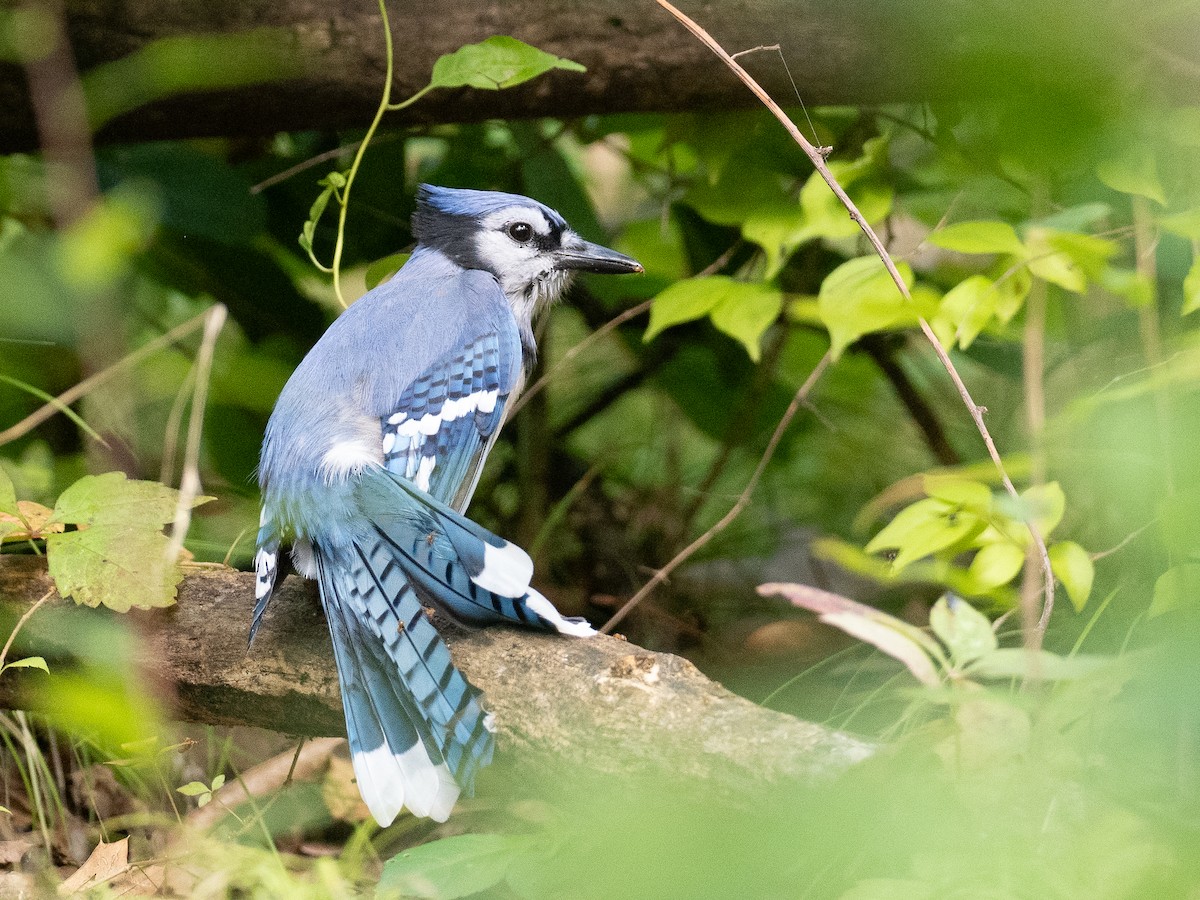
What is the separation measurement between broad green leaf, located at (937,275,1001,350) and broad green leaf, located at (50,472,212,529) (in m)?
1.09

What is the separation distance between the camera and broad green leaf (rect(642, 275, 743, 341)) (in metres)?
1.81

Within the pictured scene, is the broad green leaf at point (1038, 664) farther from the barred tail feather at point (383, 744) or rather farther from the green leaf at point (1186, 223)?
the green leaf at point (1186, 223)

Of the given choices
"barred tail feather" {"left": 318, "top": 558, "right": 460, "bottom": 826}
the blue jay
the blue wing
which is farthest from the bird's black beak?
"barred tail feather" {"left": 318, "top": 558, "right": 460, "bottom": 826}

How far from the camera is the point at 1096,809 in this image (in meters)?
0.60

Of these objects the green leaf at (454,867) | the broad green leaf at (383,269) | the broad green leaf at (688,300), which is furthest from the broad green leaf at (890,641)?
the broad green leaf at (383,269)

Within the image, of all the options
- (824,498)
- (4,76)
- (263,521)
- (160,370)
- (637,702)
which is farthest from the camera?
(824,498)

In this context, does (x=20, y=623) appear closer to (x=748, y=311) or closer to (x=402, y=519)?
(x=402, y=519)

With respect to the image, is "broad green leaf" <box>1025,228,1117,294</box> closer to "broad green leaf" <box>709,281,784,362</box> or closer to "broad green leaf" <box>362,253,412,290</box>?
"broad green leaf" <box>709,281,784,362</box>

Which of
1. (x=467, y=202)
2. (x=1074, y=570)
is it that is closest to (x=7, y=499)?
(x=467, y=202)

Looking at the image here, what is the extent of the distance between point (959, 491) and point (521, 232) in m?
0.88

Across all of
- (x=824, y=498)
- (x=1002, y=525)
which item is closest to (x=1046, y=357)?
(x=824, y=498)

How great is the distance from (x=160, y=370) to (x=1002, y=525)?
1683 millimetres

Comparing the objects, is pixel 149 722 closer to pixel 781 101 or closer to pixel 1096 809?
pixel 1096 809

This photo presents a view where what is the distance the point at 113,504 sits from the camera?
135 centimetres
